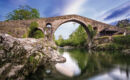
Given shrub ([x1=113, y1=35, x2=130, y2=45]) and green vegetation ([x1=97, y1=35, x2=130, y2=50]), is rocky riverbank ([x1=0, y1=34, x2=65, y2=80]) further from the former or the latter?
shrub ([x1=113, y1=35, x2=130, y2=45])

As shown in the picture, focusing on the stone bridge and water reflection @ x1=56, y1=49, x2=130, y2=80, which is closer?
water reflection @ x1=56, y1=49, x2=130, y2=80

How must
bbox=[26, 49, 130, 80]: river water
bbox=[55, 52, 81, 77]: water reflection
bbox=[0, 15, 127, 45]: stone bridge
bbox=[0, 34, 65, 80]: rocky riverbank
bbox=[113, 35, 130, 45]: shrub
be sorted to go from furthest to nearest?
bbox=[0, 15, 127, 45]: stone bridge, bbox=[113, 35, 130, 45]: shrub, bbox=[55, 52, 81, 77]: water reflection, bbox=[26, 49, 130, 80]: river water, bbox=[0, 34, 65, 80]: rocky riverbank

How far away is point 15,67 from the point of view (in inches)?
140

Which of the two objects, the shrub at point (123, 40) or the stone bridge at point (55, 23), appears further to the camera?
the stone bridge at point (55, 23)

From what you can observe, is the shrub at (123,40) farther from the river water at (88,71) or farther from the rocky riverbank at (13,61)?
the rocky riverbank at (13,61)

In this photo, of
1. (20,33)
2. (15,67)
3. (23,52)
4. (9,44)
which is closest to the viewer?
(15,67)

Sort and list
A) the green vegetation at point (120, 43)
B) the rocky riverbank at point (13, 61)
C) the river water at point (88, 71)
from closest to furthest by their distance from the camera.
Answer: the rocky riverbank at point (13, 61) → the river water at point (88, 71) → the green vegetation at point (120, 43)

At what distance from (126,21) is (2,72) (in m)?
69.9

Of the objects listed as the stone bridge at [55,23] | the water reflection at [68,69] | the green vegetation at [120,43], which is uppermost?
the stone bridge at [55,23]

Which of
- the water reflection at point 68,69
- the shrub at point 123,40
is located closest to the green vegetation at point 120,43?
the shrub at point 123,40

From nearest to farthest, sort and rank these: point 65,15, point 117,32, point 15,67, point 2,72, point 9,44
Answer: point 2,72
point 15,67
point 9,44
point 65,15
point 117,32

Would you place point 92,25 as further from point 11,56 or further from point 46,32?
point 11,56

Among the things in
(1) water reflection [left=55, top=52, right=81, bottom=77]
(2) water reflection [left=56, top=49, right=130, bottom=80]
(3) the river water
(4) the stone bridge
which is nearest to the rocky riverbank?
(3) the river water

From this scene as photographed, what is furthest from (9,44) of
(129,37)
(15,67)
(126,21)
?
(126,21)
